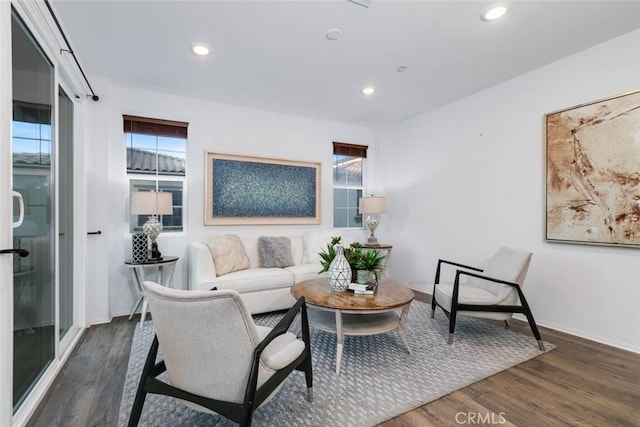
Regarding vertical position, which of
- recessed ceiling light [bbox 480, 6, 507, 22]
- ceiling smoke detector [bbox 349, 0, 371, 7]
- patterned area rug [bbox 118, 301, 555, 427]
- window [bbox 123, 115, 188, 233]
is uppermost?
recessed ceiling light [bbox 480, 6, 507, 22]

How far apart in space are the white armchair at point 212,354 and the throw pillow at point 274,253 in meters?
2.27

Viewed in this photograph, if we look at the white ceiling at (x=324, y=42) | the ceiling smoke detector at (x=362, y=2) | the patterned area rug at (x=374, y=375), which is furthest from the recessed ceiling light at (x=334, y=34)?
the patterned area rug at (x=374, y=375)

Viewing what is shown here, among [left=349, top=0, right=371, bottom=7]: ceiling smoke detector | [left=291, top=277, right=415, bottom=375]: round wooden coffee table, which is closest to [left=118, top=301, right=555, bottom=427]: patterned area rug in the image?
[left=291, top=277, right=415, bottom=375]: round wooden coffee table

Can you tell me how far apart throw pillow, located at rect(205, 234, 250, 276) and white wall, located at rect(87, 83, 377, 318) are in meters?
0.47

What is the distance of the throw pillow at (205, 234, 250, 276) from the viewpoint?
3.37 m

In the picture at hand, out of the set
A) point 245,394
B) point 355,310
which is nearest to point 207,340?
point 245,394

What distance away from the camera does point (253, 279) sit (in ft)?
10.8

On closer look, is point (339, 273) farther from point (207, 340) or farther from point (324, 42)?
point (324, 42)

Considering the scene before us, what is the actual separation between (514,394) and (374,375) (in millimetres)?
891

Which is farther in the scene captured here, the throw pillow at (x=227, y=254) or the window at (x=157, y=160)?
the window at (x=157, y=160)

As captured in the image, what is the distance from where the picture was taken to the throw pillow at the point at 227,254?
3.37 metres

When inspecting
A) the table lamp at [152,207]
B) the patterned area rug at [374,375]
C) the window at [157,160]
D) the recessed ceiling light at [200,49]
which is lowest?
the patterned area rug at [374,375]

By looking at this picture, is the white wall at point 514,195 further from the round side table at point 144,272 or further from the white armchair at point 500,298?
the round side table at point 144,272

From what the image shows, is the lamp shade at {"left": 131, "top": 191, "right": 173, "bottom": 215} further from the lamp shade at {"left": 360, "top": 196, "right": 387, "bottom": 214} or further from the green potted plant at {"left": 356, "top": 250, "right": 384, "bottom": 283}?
the lamp shade at {"left": 360, "top": 196, "right": 387, "bottom": 214}
